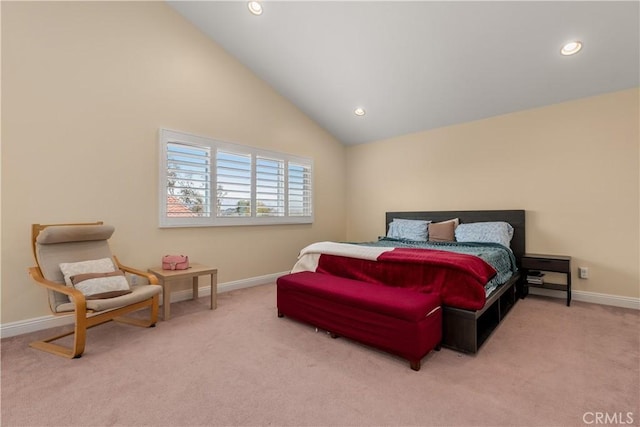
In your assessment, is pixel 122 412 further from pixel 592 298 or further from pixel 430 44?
pixel 592 298

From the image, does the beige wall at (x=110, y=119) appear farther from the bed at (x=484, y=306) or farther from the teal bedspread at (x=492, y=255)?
the bed at (x=484, y=306)

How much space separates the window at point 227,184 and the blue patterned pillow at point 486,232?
92.1 inches

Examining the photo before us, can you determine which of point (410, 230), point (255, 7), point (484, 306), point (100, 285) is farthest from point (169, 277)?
point (410, 230)

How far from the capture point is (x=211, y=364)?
6.73 ft

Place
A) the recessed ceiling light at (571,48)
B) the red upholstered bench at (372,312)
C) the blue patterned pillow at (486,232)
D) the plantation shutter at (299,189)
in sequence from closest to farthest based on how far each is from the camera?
the red upholstered bench at (372,312) < the recessed ceiling light at (571,48) < the blue patterned pillow at (486,232) < the plantation shutter at (299,189)

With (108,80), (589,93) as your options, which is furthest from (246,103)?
(589,93)

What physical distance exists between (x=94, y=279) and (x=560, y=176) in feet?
16.2

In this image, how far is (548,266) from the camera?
3289mm

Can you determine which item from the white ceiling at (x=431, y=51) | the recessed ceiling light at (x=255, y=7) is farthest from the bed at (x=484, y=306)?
the recessed ceiling light at (x=255, y=7)

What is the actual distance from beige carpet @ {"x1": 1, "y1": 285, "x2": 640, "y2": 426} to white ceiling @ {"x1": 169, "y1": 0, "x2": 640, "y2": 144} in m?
2.55

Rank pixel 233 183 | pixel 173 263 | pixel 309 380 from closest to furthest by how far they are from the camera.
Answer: pixel 309 380 < pixel 173 263 < pixel 233 183

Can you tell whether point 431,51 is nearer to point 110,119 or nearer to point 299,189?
point 299,189

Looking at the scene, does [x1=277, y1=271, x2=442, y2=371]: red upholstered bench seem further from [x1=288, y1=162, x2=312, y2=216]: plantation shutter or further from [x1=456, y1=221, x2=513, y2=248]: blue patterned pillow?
[x1=288, y1=162, x2=312, y2=216]: plantation shutter

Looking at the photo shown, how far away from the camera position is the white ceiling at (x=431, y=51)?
264 cm
